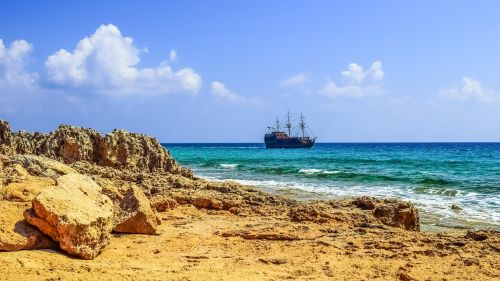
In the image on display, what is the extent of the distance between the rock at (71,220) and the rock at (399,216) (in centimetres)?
540

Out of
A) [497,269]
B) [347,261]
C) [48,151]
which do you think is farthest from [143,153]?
[497,269]

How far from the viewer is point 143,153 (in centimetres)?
1550

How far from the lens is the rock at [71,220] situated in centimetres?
544

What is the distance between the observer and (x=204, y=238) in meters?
7.16

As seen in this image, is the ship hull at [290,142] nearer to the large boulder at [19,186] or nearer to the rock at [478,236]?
the rock at [478,236]

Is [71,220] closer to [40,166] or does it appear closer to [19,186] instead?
[19,186]

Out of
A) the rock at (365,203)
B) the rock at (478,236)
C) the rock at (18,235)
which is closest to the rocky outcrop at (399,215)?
the rock at (365,203)

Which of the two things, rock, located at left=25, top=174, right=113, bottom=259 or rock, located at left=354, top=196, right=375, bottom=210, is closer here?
rock, located at left=25, top=174, right=113, bottom=259

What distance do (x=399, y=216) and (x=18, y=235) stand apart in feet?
21.5

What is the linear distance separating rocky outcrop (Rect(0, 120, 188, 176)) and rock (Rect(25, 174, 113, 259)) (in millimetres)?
8537

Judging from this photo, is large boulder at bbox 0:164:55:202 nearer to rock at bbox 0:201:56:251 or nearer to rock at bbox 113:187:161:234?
rock at bbox 0:201:56:251

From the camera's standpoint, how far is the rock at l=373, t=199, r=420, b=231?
29.9 ft

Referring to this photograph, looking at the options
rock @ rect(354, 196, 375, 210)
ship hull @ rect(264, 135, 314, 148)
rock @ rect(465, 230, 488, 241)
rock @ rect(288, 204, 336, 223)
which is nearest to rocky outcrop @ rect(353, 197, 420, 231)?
rock @ rect(354, 196, 375, 210)

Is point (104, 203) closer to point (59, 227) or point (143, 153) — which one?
point (59, 227)
